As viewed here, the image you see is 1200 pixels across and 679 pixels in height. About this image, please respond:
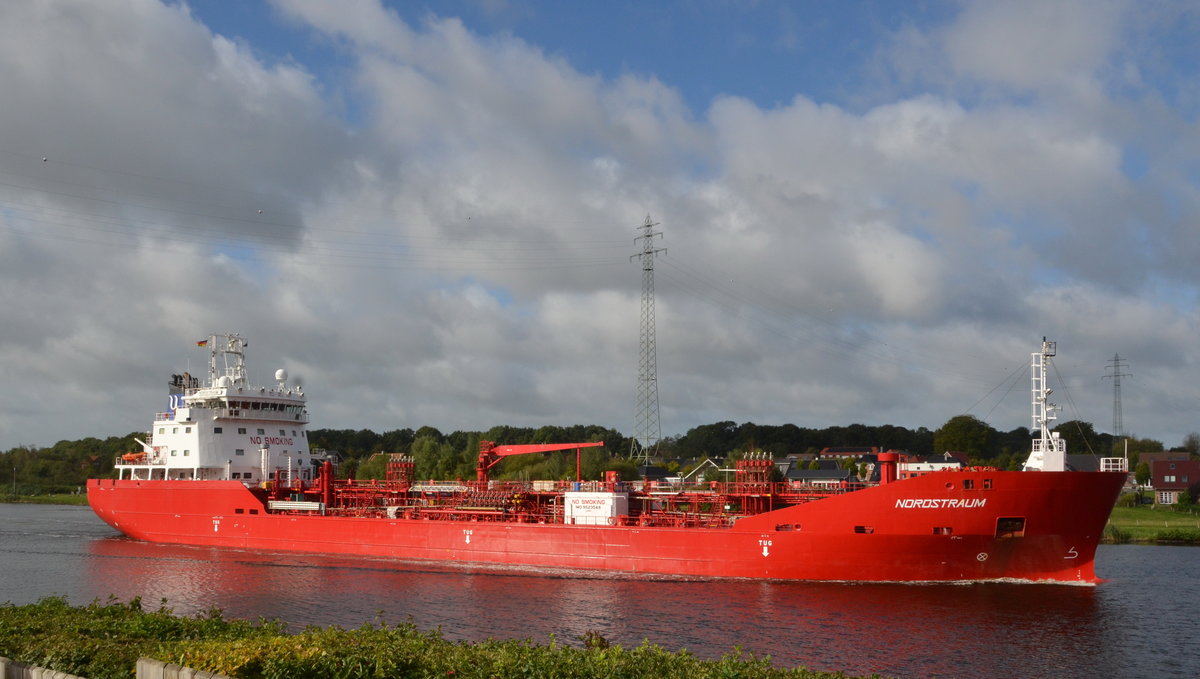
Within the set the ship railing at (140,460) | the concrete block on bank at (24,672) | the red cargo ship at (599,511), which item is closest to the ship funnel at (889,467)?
the red cargo ship at (599,511)

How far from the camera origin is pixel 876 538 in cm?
2909

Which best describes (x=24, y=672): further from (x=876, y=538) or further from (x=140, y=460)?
(x=140, y=460)

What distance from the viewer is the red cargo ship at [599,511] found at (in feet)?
93.2

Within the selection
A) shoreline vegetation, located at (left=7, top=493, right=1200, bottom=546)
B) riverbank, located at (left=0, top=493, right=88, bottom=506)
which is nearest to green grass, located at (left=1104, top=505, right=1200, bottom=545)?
shoreline vegetation, located at (left=7, top=493, right=1200, bottom=546)

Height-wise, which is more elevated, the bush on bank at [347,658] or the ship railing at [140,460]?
the ship railing at [140,460]

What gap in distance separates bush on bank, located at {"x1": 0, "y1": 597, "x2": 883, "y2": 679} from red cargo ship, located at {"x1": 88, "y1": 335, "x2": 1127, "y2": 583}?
18.2 metres

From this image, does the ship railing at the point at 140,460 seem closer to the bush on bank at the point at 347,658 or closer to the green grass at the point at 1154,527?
the bush on bank at the point at 347,658

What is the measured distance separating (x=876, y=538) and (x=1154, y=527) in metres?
34.7

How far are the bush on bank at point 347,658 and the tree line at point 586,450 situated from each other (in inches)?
2224

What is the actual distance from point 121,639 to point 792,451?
117m

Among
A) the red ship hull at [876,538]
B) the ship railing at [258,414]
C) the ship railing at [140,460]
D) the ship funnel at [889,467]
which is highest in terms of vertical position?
the ship railing at [258,414]

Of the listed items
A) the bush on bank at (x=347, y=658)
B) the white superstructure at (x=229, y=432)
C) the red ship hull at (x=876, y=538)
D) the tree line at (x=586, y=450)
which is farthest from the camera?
the tree line at (x=586, y=450)

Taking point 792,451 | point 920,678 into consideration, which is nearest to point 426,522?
point 920,678

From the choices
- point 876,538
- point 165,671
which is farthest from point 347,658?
point 876,538
